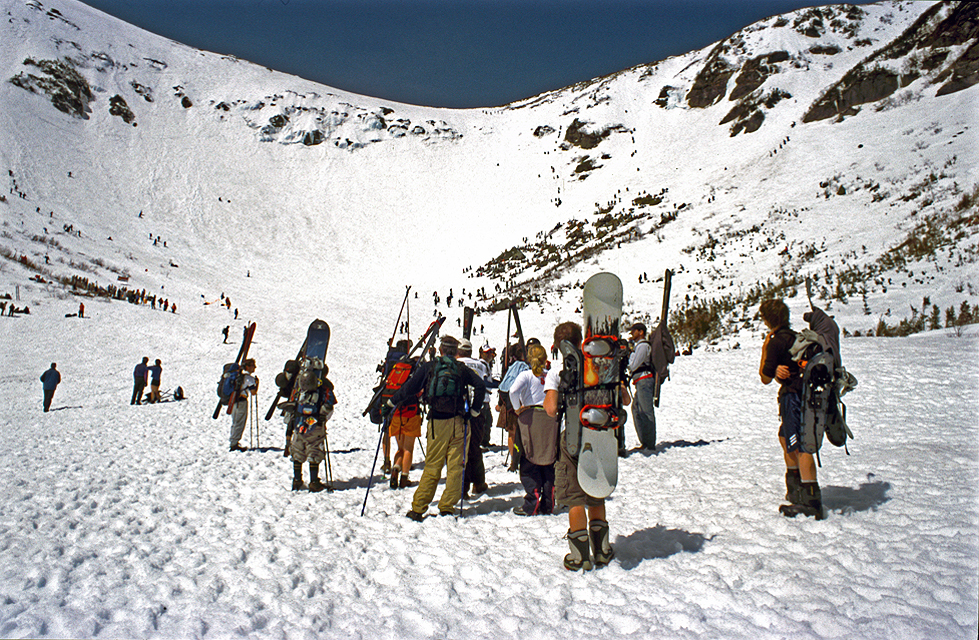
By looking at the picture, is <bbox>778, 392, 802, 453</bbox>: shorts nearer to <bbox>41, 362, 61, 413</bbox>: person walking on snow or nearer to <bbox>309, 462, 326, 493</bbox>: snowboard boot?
<bbox>309, 462, 326, 493</bbox>: snowboard boot

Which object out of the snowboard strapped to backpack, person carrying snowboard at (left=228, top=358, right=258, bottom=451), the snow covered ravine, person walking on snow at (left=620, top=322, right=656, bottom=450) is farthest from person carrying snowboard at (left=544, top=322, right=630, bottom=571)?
person carrying snowboard at (left=228, top=358, right=258, bottom=451)

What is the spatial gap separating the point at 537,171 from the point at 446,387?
236 ft

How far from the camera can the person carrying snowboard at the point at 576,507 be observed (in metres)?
3.80

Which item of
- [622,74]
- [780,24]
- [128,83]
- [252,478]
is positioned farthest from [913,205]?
[128,83]

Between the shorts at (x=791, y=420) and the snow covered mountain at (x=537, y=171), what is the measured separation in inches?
530

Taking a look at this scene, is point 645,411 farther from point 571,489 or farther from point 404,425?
point 571,489

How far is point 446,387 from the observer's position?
5383 millimetres

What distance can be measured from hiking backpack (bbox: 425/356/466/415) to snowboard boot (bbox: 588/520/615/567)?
6.80 feet

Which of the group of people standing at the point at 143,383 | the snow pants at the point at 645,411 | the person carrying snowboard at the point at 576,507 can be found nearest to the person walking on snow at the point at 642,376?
the snow pants at the point at 645,411

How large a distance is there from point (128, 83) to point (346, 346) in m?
83.9

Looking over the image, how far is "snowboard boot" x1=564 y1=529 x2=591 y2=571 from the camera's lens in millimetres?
3822

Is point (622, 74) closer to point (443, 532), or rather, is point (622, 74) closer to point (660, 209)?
point (660, 209)

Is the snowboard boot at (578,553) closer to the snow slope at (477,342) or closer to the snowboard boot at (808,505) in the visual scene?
the snow slope at (477,342)

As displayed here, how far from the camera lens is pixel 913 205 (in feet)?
75.2
